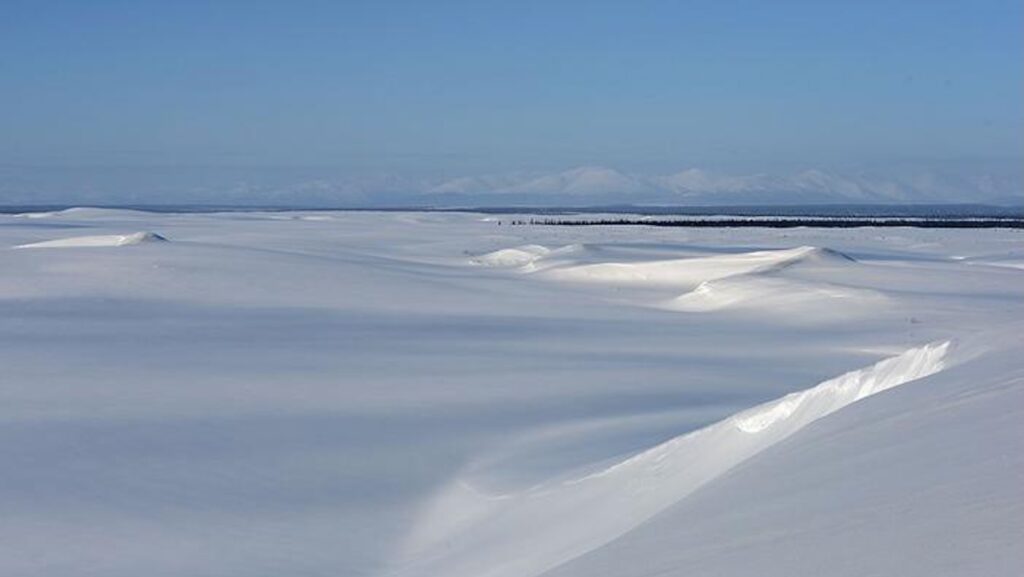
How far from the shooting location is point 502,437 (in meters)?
8.84

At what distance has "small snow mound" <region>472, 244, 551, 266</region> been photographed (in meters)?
30.8

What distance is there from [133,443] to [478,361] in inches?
191

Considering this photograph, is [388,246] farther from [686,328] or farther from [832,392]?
[832,392]

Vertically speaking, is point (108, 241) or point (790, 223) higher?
point (108, 241)

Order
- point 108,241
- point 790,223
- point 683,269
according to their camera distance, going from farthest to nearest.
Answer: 1. point 790,223
2. point 108,241
3. point 683,269

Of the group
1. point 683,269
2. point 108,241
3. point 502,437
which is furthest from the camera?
point 108,241

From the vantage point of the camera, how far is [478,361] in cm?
1238

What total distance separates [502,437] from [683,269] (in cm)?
1739

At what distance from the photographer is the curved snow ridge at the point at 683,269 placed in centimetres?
2506

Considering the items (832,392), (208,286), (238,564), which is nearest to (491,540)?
(238,564)

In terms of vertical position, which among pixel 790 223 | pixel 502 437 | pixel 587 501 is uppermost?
pixel 587 501

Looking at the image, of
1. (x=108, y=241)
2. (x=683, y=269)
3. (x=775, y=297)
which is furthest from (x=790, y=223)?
(x=775, y=297)

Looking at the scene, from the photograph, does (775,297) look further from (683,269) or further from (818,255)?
(818,255)

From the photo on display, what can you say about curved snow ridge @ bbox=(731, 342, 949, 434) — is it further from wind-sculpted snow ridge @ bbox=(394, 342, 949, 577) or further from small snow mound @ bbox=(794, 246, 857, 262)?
small snow mound @ bbox=(794, 246, 857, 262)
